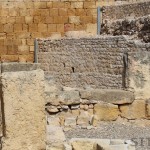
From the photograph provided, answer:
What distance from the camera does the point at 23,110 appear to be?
14.8ft

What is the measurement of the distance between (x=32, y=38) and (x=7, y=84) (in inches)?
432

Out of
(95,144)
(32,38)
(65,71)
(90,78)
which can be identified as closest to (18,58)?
(32,38)

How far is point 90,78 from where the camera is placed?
12.9m

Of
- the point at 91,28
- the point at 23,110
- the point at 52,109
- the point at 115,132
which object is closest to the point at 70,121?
the point at 52,109

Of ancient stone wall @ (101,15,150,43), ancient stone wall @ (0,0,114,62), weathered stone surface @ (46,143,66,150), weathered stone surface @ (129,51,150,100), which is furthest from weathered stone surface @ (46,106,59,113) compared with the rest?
ancient stone wall @ (0,0,114,62)

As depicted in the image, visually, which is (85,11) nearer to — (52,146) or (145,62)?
(145,62)

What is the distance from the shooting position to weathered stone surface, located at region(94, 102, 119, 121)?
7.64 metres

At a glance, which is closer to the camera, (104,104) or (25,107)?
(25,107)

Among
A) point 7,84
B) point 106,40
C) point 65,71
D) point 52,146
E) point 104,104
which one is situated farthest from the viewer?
point 65,71

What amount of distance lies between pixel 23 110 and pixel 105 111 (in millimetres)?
3313

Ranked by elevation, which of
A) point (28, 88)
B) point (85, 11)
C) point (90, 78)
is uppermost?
point (85, 11)

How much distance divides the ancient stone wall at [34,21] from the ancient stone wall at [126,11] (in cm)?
43

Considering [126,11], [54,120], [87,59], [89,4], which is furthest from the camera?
[126,11]

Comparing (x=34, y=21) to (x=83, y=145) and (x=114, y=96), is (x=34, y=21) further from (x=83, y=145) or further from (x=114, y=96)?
(x=83, y=145)
